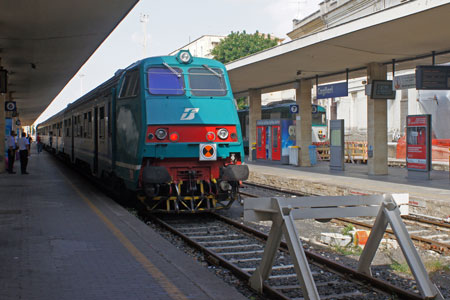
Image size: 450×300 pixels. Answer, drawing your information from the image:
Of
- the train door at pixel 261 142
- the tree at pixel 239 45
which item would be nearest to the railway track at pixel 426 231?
the train door at pixel 261 142

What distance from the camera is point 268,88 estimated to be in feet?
86.7

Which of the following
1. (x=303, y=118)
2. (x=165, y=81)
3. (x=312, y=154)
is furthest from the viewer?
(x=312, y=154)

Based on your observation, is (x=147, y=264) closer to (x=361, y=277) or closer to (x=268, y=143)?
(x=361, y=277)

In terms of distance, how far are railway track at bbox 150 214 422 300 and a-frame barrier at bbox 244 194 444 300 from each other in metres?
0.52

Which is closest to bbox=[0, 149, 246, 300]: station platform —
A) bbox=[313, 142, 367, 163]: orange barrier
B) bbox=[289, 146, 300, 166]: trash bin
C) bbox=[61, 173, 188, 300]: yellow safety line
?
bbox=[61, 173, 188, 300]: yellow safety line

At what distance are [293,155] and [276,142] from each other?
4.43 ft

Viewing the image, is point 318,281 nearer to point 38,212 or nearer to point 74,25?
point 38,212

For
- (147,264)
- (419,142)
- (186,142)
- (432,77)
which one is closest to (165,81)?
(186,142)

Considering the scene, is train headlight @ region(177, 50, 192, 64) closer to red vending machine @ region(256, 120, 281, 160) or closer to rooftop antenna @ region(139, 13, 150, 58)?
red vending machine @ region(256, 120, 281, 160)

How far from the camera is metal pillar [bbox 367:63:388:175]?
18141 mm

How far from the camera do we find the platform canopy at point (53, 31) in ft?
39.0

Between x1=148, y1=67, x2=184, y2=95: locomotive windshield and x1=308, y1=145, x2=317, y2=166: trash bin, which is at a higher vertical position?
x1=148, y1=67, x2=184, y2=95: locomotive windshield

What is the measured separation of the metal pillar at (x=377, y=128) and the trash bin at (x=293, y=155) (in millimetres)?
4900

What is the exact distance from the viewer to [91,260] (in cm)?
652
